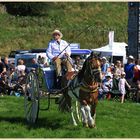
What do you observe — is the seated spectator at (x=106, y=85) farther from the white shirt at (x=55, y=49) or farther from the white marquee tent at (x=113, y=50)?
the white marquee tent at (x=113, y=50)

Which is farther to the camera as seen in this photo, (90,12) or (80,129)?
(90,12)

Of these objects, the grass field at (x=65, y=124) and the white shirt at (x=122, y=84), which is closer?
the grass field at (x=65, y=124)

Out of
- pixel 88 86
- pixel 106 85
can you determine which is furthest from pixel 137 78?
pixel 88 86

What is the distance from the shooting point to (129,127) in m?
12.3

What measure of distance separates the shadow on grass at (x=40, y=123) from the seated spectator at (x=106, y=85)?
706 centimetres

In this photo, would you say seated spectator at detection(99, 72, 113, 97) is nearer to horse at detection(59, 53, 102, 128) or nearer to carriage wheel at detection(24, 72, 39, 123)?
carriage wheel at detection(24, 72, 39, 123)

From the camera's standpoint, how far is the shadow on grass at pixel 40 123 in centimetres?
1199

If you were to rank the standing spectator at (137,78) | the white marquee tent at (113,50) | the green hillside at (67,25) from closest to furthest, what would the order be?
the standing spectator at (137,78) → the white marquee tent at (113,50) → the green hillside at (67,25)

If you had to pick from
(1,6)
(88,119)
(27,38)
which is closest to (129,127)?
(88,119)

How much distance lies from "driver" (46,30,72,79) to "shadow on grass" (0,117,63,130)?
1.12 metres

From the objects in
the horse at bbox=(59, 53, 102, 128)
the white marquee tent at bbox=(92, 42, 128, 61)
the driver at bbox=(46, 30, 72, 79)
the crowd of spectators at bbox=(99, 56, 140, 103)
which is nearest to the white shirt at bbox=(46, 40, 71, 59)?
the driver at bbox=(46, 30, 72, 79)

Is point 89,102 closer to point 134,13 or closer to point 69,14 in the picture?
point 134,13

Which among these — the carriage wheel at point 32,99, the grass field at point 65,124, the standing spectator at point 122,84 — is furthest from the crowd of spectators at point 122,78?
the carriage wheel at point 32,99

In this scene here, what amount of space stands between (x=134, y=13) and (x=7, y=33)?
59.5 feet
